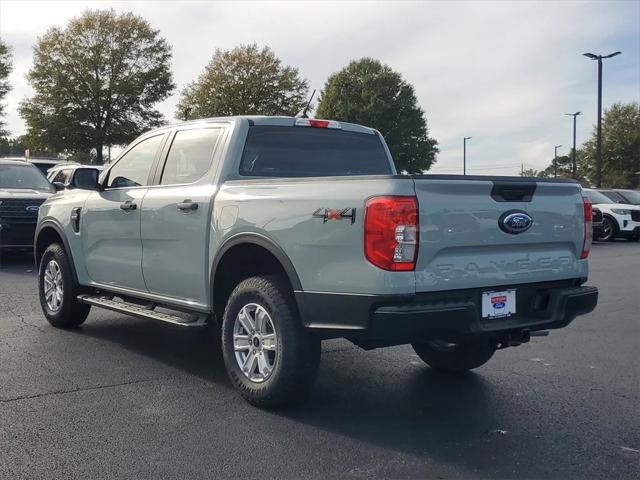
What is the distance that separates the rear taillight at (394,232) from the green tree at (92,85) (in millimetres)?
39510

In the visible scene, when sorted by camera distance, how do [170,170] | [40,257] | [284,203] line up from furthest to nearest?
[40,257] < [170,170] < [284,203]

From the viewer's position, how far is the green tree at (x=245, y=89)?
4559 centimetres

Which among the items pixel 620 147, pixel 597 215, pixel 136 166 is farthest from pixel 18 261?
pixel 620 147

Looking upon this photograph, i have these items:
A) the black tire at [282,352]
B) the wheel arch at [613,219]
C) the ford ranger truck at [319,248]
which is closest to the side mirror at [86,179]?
the ford ranger truck at [319,248]

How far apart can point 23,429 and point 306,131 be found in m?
2.95

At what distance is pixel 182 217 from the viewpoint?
16.7ft

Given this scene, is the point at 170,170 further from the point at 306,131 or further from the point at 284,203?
the point at 284,203

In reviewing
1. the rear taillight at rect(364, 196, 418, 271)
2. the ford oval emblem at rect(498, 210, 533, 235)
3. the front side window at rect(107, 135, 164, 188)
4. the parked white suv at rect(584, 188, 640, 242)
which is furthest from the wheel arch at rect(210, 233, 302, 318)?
the parked white suv at rect(584, 188, 640, 242)

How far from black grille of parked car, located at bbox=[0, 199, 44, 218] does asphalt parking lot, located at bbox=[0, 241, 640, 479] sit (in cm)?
607

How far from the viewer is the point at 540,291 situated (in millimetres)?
4332

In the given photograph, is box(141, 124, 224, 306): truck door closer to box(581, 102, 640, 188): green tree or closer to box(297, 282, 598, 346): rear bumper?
box(297, 282, 598, 346): rear bumper

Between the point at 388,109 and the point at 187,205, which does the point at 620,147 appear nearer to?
the point at 388,109

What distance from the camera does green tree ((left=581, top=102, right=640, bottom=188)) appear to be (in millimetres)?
56812

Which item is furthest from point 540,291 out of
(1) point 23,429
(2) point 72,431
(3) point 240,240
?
(1) point 23,429
